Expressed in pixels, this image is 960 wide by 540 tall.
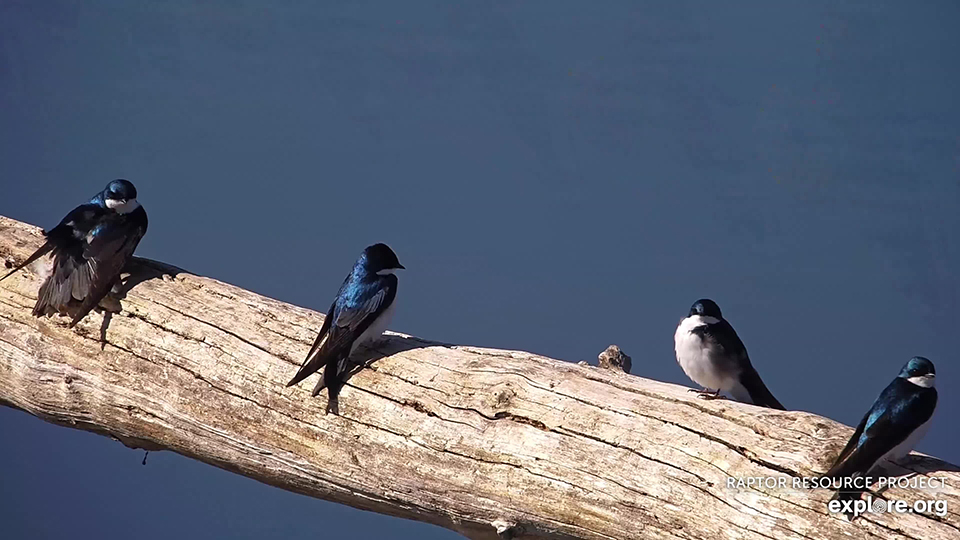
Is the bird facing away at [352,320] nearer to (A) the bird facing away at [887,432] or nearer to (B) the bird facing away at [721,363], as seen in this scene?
(B) the bird facing away at [721,363]

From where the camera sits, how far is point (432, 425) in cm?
264

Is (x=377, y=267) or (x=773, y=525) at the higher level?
(x=377, y=267)

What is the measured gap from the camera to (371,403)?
2725 millimetres

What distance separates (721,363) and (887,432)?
766mm

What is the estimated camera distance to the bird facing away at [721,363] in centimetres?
292

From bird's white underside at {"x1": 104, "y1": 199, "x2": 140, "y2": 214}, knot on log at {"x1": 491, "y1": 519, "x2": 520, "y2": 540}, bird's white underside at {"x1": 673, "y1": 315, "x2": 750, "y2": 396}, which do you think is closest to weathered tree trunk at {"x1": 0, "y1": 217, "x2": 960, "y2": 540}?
knot on log at {"x1": 491, "y1": 519, "x2": 520, "y2": 540}

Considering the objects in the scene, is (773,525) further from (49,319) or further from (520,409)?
(49,319)

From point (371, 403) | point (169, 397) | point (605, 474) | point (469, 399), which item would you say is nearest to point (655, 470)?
point (605, 474)

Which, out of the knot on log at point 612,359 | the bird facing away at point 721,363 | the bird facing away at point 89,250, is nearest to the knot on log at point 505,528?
the knot on log at point 612,359

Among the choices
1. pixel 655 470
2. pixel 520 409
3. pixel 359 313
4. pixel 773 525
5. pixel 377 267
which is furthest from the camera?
pixel 377 267

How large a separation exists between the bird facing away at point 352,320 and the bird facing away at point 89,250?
659 mm

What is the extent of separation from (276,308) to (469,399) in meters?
0.68

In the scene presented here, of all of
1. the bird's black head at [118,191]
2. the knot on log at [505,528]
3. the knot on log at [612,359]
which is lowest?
the knot on log at [505,528]

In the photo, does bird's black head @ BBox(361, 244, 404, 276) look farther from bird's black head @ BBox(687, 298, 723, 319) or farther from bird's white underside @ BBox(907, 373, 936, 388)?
bird's white underside @ BBox(907, 373, 936, 388)
